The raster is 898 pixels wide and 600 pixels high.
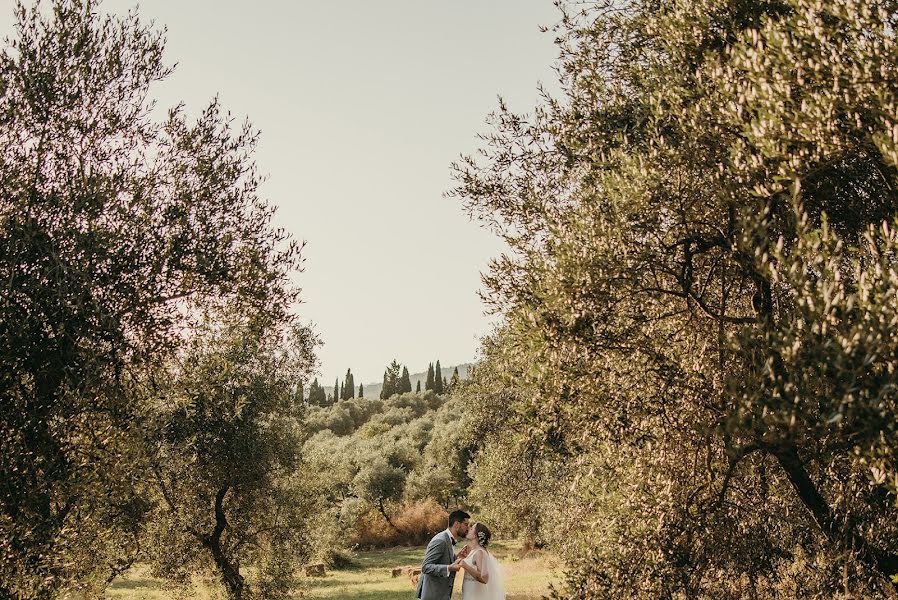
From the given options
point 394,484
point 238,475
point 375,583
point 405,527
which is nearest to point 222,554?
point 238,475

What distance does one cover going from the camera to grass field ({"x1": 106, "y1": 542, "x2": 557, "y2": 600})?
27234 millimetres

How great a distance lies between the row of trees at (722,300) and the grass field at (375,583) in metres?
14.5

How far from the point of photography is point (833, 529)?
8820 millimetres

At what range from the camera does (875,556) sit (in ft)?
27.5

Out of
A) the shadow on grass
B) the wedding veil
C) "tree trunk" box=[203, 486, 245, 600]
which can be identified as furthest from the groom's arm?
the shadow on grass

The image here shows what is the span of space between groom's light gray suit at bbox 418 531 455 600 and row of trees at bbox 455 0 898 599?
8.44ft

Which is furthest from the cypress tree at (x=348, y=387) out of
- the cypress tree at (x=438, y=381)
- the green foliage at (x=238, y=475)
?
the green foliage at (x=238, y=475)

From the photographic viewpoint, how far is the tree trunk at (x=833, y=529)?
824 centimetres

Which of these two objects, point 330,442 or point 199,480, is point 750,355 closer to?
point 199,480

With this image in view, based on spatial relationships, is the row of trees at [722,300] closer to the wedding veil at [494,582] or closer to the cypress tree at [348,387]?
the wedding veil at [494,582]

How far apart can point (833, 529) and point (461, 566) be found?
642cm

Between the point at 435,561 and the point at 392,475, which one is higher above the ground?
the point at 435,561

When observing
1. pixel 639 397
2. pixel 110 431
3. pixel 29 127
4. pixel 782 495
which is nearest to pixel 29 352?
pixel 110 431

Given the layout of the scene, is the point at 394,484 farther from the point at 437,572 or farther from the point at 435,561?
the point at 437,572
